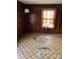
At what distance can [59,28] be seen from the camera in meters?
7.57

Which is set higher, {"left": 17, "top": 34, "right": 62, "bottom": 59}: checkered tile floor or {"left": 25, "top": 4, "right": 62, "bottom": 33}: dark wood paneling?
{"left": 25, "top": 4, "right": 62, "bottom": 33}: dark wood paneling

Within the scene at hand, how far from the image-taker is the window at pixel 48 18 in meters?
7.57

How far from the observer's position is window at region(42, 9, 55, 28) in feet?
24.8

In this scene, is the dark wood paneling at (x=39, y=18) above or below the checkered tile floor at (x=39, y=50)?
above

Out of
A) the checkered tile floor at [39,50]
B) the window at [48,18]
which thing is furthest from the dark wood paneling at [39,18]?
the checkered tile floor at [39,50]

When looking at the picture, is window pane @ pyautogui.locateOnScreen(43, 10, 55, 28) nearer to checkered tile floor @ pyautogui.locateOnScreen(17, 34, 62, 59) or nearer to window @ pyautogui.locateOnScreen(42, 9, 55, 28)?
window @ pyautogui.locateOnScreen(42, 9, 55, 28)

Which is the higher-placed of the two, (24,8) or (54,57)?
(24,8)

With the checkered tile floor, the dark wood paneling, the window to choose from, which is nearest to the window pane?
the window

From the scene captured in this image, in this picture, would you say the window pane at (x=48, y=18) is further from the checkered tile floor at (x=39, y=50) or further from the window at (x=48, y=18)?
the checkered tile floor at (x=39, y=50)
